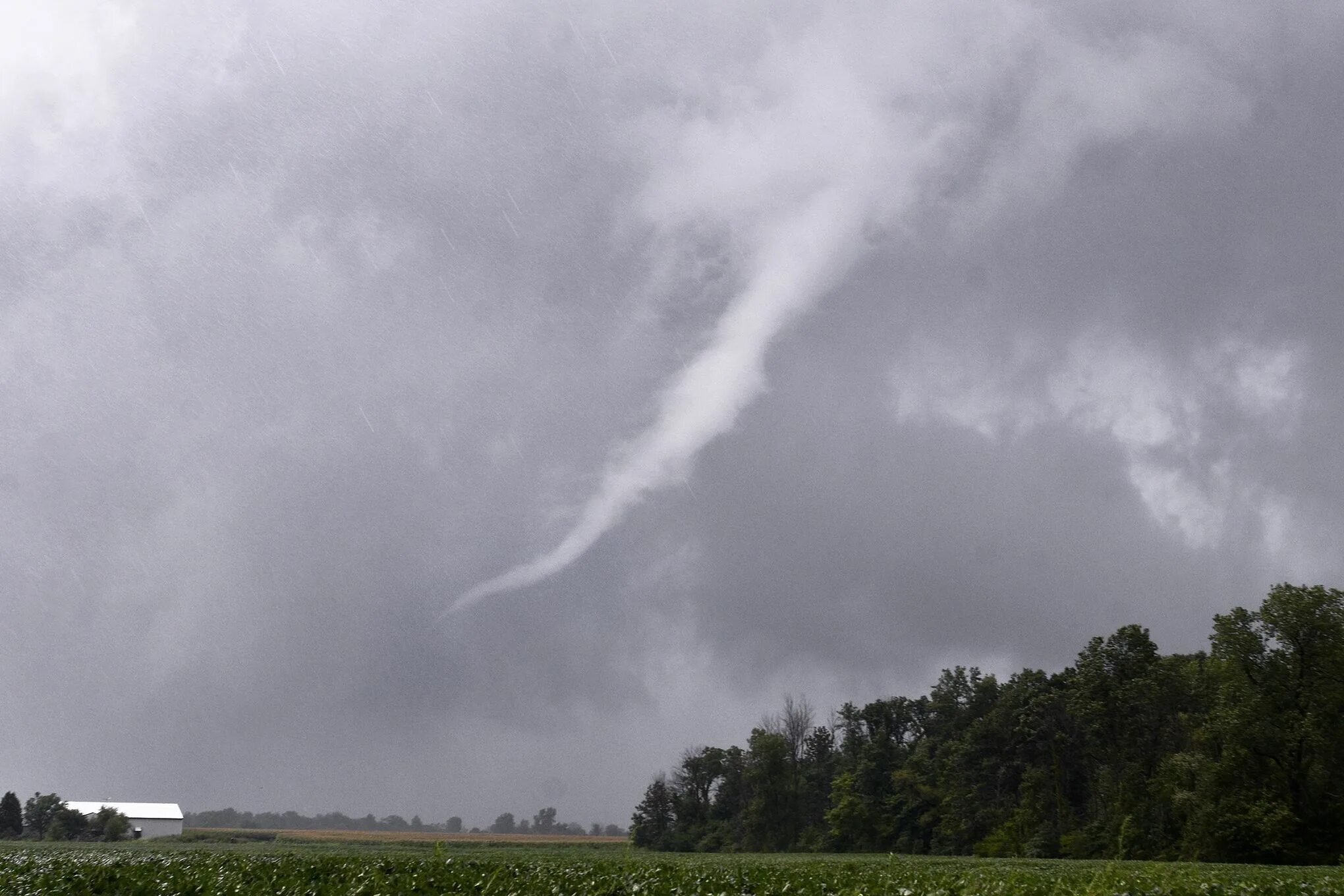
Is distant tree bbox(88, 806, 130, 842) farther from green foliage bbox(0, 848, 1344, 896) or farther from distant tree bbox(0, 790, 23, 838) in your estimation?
green foliage bbox(0, 848, 1344, 896)

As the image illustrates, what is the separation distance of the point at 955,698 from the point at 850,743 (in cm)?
2308

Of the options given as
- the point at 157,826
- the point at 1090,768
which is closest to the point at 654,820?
the point at 1090,768

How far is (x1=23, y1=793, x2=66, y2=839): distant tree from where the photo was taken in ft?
531

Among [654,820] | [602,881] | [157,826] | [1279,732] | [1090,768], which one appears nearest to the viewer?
[602,881]

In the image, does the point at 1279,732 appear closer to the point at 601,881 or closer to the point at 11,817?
the point at 601,881

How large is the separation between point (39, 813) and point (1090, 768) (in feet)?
556

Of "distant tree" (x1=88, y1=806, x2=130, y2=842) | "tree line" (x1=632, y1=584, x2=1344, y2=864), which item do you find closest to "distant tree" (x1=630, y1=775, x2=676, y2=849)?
"tree line" (x1=632, y1=584, x2=1344, y2=864)

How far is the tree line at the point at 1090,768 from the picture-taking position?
224ft

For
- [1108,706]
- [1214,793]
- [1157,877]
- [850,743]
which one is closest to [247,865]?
[1157,877]

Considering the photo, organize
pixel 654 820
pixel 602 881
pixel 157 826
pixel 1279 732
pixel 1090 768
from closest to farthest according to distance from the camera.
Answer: pixel 602 881, pixel 1279 732, pixel 1090 768, pixel 654 820, pixel 157 826

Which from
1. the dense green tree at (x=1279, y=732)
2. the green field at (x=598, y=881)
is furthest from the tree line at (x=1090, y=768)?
the green field at (x=598, y=881)

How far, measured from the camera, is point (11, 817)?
511 ft

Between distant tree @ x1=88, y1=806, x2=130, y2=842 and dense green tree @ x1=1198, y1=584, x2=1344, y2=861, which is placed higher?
dense green tree @ x1=1198, y1=584, x2=1344, y2=861

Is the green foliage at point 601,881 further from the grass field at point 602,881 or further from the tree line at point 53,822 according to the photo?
the tree line at point 53,822
